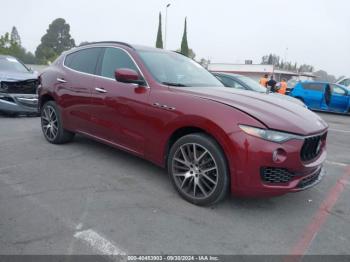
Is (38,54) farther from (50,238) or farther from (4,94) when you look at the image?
(50,238)

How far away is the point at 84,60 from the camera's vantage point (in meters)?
5.32

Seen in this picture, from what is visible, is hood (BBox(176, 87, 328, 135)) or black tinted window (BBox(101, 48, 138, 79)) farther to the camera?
black tinted window (BBox(101, 48, 138, 79))

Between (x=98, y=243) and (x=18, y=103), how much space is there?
6.63 metres

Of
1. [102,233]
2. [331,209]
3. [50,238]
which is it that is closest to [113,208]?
[102,233]

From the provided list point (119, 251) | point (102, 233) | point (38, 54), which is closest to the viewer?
point (119, 251)

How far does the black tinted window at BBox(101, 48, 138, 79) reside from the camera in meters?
4.53

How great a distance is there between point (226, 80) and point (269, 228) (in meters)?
6.66

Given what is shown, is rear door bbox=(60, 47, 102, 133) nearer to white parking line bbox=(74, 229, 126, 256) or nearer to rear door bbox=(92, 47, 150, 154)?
rear door bbox=(92, 47, 150, 154)

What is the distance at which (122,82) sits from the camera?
14.3 ft

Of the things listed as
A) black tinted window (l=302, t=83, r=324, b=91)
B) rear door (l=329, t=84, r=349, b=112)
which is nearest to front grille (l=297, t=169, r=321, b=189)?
rear door (l=329, t=84, r=349, b=112)

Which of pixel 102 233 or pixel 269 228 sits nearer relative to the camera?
pixel 102 233

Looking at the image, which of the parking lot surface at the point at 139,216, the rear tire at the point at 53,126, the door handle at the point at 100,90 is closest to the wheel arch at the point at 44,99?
the rear tire at the point at 53,126

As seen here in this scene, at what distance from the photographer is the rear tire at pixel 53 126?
5668mm

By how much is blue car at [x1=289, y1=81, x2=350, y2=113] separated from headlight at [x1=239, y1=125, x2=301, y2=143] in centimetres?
1303
